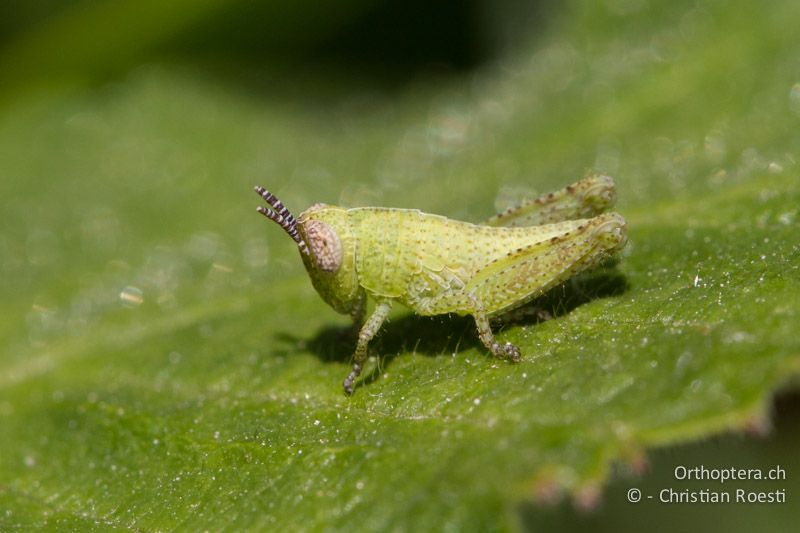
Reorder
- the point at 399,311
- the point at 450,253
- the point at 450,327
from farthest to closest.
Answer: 1. the point at 399,311
2. the point at 450,327
3. the point at 450,253

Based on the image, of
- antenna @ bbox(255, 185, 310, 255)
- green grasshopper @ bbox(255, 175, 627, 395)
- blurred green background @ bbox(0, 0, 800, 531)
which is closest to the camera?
blurred green background @ bbox(0, 0, 800, 531)

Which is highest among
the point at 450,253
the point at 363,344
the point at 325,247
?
the point at 325,247

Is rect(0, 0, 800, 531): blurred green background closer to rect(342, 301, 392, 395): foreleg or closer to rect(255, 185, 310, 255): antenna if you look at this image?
rect(342, 301, 392, 395): foreleg

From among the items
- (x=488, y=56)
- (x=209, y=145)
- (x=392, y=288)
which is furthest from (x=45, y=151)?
(x=392, y=288)

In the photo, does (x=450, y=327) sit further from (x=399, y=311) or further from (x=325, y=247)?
(x=325, y=247)

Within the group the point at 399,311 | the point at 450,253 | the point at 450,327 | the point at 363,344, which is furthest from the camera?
the point at 399,311

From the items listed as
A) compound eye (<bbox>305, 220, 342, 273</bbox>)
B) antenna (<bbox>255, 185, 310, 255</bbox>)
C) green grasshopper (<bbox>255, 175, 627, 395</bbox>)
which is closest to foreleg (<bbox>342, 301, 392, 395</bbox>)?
green grasshopper (<bbox>255, 175, 627, 395</bbox>)

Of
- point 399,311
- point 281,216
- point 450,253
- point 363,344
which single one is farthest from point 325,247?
point 399,311
